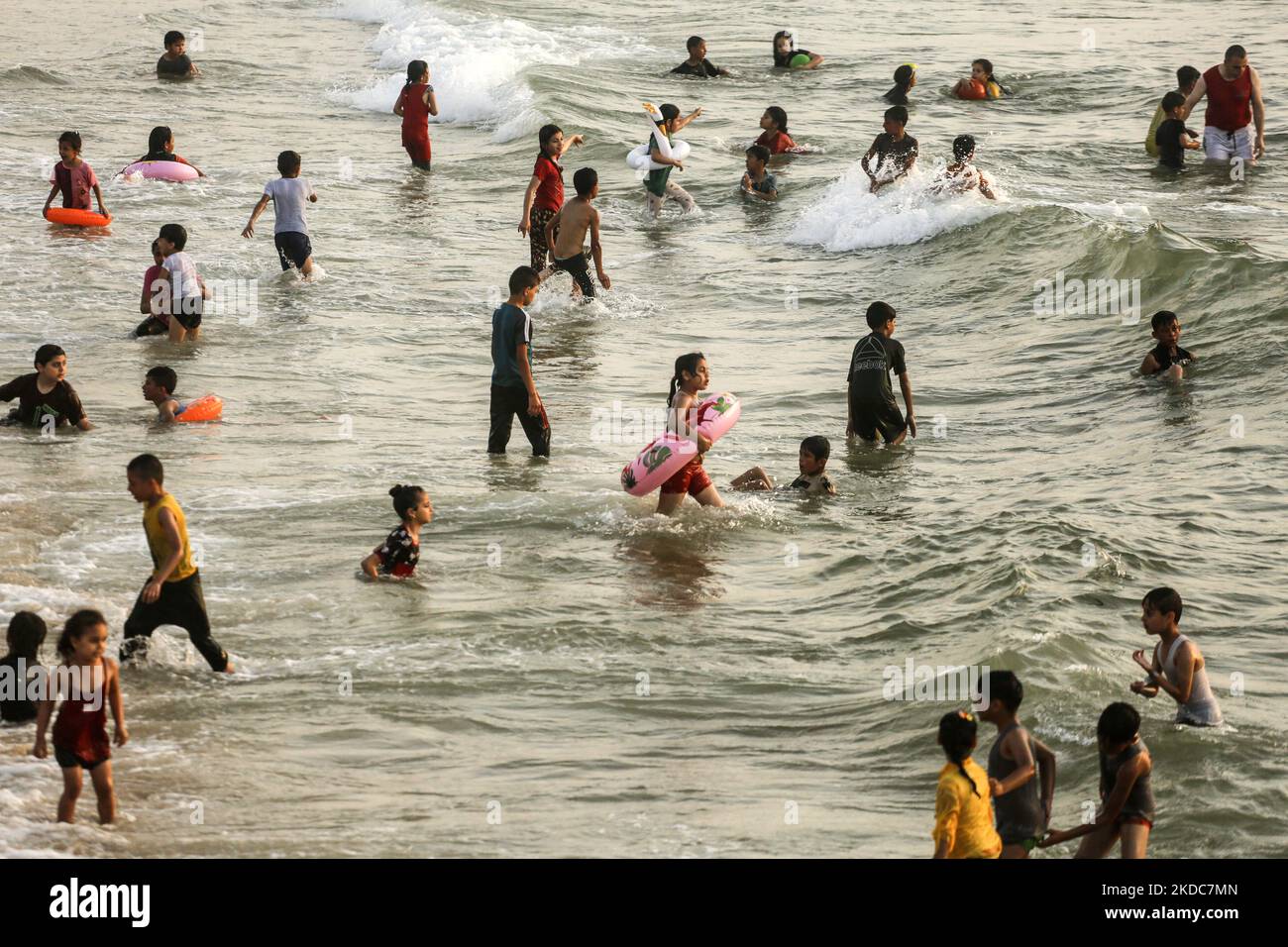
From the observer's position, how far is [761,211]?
22.0 m

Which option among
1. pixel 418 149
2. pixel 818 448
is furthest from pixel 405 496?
pixel 418 149

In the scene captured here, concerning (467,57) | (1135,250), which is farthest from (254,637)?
(467,57)

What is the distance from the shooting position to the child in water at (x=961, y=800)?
21.0ft

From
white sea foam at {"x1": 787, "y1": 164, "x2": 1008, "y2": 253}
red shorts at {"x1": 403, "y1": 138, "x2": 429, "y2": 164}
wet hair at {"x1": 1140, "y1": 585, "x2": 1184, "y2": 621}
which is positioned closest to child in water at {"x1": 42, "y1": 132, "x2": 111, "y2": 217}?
red shorts at {"x1": 403, "y1": 138, "x2": 429, "y2": 164}

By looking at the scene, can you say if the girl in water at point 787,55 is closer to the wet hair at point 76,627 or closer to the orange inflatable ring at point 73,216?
the orange inflatable ring at point 73,216

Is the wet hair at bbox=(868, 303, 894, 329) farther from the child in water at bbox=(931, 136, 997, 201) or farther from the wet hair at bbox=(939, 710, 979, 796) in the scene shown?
the child in water at bbox=(931, 136, 997, 201)

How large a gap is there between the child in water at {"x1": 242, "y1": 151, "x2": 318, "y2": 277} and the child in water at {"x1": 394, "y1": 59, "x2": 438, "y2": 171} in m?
5.16

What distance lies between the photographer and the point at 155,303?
598 inches

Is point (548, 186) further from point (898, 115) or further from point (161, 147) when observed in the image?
point (161, 147)

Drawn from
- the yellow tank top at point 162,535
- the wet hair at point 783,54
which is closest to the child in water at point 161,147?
the wet hair at point 783,54

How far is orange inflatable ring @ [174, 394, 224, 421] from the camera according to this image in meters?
13.1

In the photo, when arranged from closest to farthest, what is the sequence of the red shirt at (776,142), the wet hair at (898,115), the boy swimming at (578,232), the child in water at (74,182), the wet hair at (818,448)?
the wet hair at (818,448), the boy swimming at (578,232), the child in water at (74,182), the wet hair at (898,115), the red shirt at (776,142)

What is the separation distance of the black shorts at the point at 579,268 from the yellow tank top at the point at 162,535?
28.2 feet

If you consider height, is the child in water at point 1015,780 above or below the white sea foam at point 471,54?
below
